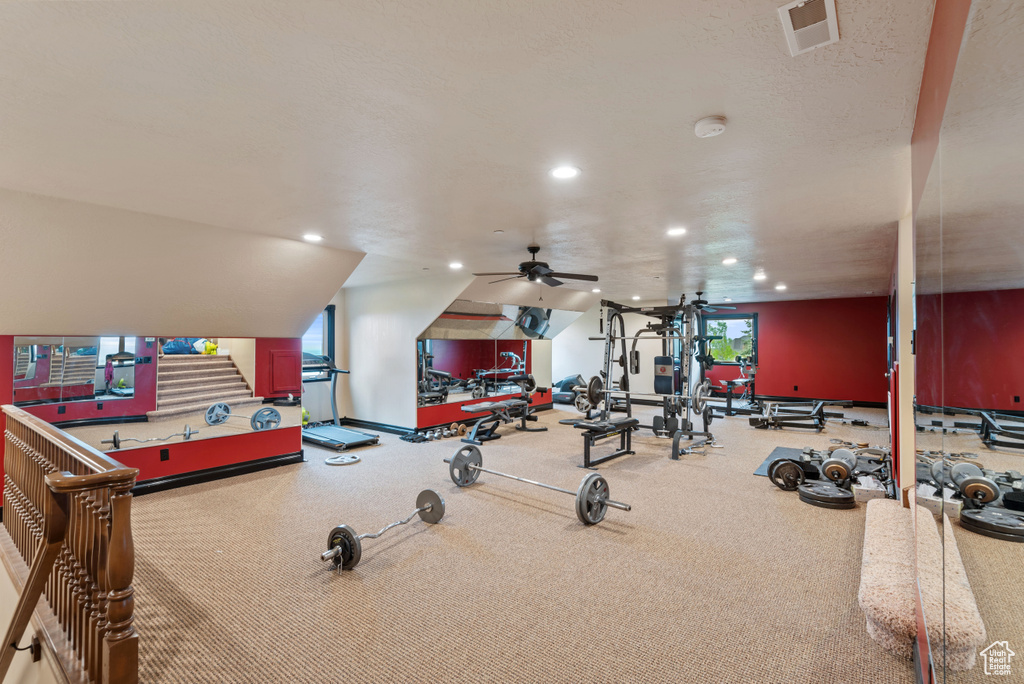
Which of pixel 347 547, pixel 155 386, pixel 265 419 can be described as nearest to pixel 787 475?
pixel 347 547

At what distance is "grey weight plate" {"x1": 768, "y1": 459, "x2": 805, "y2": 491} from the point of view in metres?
4.69

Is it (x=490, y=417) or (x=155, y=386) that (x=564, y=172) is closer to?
(x=155, y=386)

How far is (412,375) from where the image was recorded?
733cm

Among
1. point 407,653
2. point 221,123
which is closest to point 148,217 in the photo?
point 221,123

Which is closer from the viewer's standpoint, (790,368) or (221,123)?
(221,123)

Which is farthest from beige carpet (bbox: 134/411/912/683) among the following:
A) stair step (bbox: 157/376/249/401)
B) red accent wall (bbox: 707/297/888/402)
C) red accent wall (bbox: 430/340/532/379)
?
red accent wall (bbox: 707/297/888/402)

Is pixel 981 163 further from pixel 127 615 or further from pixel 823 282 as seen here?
pixel 823 282

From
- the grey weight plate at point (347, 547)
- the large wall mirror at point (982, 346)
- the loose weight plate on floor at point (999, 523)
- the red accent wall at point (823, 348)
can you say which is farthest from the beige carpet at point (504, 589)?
A: the red accent wall at point (823, 348)

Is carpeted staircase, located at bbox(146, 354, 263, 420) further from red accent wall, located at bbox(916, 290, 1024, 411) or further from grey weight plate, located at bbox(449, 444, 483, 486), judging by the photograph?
red accent wall, located at bbox(916, 290, 1024, 411)

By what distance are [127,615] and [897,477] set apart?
5.38 m

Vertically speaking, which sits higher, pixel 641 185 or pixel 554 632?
pixel 641 185

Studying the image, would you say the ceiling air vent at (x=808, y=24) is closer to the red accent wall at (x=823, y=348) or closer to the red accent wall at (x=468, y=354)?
the red accent wall at (x=468, y=354)

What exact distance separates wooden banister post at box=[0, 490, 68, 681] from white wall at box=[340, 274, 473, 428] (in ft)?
16.3

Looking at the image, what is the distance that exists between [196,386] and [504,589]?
4.18m
